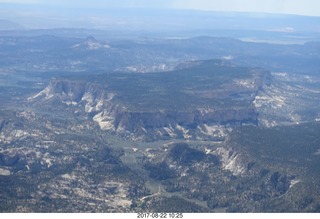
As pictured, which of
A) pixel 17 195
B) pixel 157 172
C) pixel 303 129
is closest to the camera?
pixel 17 195

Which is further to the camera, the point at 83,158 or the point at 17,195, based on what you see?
the point at 83,158

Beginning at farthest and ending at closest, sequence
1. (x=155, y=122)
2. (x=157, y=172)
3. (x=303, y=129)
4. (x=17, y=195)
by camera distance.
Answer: (x=155, y=122) < (x=303, y=129) < (x=157, y=172) < (x=17, y=195)

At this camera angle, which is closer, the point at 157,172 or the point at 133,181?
the point at 133,181

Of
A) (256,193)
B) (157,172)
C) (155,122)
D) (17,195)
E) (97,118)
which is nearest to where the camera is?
(17,195)

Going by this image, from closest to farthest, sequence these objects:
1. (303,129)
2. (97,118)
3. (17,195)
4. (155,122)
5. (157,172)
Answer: (17,195), (157,172), (303,129), (155,122), (97,118)

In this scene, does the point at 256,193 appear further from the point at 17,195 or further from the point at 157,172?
the point at 17,195

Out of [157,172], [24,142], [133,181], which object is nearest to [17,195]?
[133,181]

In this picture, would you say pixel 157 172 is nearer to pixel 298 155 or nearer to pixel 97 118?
pixel 298 155

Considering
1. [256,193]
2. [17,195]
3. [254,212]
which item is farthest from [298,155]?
[17,195]

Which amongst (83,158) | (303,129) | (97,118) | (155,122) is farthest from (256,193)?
(97,118)
